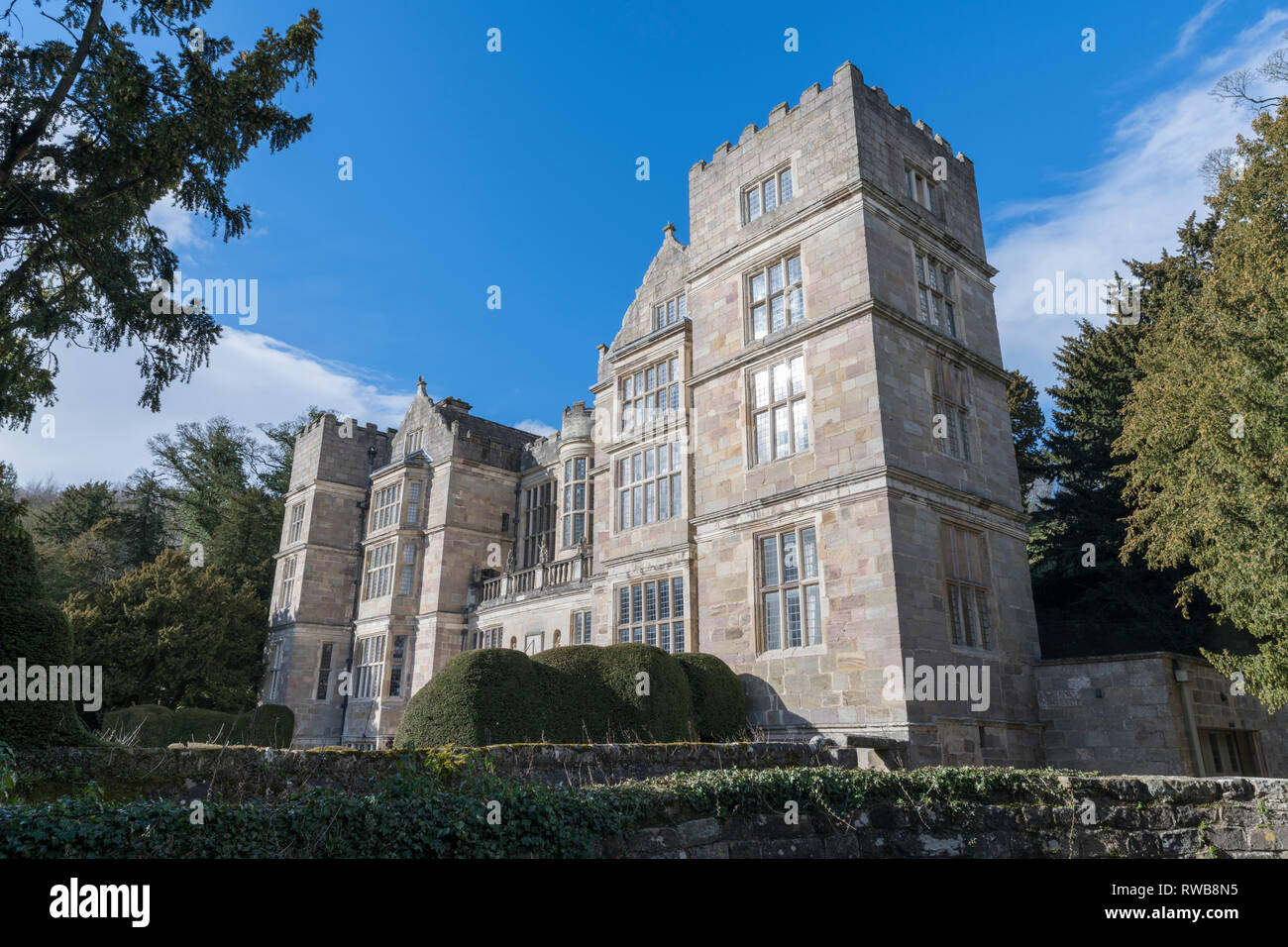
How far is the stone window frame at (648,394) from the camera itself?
62.3ft

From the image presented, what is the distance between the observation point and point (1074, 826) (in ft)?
24.9

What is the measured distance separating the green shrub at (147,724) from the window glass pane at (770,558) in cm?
1489

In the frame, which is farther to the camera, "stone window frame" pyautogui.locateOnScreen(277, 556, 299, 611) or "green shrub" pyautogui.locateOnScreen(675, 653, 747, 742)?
"stone window frame" pyautogui.locateOnScreen(277, 556, 299, 611)

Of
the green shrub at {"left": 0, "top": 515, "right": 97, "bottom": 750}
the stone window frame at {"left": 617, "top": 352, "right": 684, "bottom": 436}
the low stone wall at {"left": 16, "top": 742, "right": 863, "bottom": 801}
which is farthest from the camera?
the stone window frame at {"left": 617, "top": 352, "right": 684, "bottom": 436}

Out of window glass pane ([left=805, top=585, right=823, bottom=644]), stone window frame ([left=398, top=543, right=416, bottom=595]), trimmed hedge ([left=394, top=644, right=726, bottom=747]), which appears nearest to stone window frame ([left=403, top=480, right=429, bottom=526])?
stone window frame ([left=398, top=543, right=416, bottom=595])

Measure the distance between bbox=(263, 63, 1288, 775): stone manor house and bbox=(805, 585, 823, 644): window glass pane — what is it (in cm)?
5

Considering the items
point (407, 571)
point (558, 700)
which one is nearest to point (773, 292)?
point (558, 700)

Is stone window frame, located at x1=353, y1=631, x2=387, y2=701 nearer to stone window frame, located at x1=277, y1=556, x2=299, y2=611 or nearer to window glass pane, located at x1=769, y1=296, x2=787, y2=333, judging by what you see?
stone window frame, located at x1=277, y1=556, x2=299, y2=611

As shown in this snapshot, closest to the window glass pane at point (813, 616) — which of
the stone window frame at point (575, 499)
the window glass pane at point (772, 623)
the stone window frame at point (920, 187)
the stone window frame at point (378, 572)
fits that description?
the window glass pane at point (772, 623)

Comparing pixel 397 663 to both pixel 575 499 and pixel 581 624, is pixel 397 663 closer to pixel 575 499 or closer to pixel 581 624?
pixel 581 624

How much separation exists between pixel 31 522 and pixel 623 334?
40.8m

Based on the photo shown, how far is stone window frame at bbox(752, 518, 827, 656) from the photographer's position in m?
14.2
